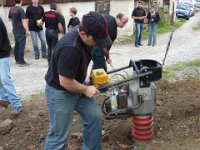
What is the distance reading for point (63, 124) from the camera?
3432 mm

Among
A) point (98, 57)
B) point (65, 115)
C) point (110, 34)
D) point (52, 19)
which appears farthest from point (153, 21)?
point (65, 115)

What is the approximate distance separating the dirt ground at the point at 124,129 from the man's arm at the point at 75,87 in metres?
1.29

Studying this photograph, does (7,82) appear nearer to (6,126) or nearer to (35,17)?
(6,126)

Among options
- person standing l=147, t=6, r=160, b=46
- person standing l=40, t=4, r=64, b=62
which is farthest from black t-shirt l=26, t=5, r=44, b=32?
person standing l=147, t=6, r=160, b=46

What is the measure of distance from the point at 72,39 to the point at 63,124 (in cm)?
91

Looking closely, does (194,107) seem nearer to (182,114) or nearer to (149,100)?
(182,114)

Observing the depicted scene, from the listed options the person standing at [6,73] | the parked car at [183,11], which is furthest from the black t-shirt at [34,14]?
the parked car at [183,11]

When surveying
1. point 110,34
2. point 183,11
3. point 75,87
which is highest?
point 110,34

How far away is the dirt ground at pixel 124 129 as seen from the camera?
175 inches

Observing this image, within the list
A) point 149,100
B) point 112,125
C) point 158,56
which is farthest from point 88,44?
point 158,56

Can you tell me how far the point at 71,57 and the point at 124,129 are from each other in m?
1.98

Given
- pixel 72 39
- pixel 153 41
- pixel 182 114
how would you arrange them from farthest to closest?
pixel 153 41 → pixel 182 114 → pixel 72 39

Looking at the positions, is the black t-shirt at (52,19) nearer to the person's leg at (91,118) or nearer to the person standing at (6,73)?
the person standing at (6,73)

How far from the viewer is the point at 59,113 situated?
133 inches
